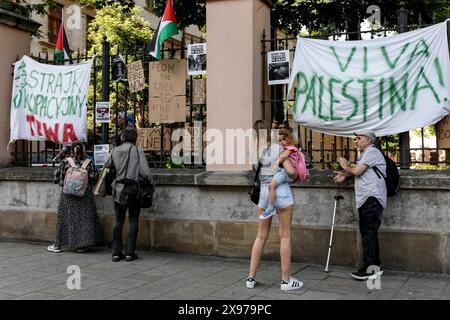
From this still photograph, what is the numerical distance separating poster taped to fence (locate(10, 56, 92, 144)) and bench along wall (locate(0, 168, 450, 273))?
2.26ft

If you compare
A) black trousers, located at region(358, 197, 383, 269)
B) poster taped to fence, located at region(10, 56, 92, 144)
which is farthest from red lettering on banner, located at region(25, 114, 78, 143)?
black trousers, located at region(358, 197, 383, 269)

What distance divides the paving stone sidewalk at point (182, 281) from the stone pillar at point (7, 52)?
246cm

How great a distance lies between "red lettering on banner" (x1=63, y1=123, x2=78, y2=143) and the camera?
795cm

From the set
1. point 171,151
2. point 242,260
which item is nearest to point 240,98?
point 171,151

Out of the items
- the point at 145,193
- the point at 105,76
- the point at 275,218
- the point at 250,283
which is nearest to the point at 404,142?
the point at 275,218

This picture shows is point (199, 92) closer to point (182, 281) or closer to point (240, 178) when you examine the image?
point (240, 178)

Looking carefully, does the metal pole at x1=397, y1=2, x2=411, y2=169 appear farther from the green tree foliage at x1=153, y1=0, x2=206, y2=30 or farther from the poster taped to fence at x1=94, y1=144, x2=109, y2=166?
the green tree foliage at x1=153, y1=0, x2=206, y2=30

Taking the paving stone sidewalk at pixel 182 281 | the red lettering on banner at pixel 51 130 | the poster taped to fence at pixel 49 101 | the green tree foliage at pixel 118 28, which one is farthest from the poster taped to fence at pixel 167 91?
the green tree foliage at pixel 118 28

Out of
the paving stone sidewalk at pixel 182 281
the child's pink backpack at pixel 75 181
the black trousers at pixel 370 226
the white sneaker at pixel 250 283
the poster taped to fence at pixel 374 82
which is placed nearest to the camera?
the paving stone sidewalk at pixel 182 281

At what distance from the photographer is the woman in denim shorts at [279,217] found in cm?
504

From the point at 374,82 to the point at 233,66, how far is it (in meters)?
1.80

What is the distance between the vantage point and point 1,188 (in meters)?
8.31

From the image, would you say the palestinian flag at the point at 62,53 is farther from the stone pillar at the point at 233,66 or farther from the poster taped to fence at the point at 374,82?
the poster taped to fence at the point at 374,82

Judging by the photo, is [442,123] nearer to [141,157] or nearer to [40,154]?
[141,157]
